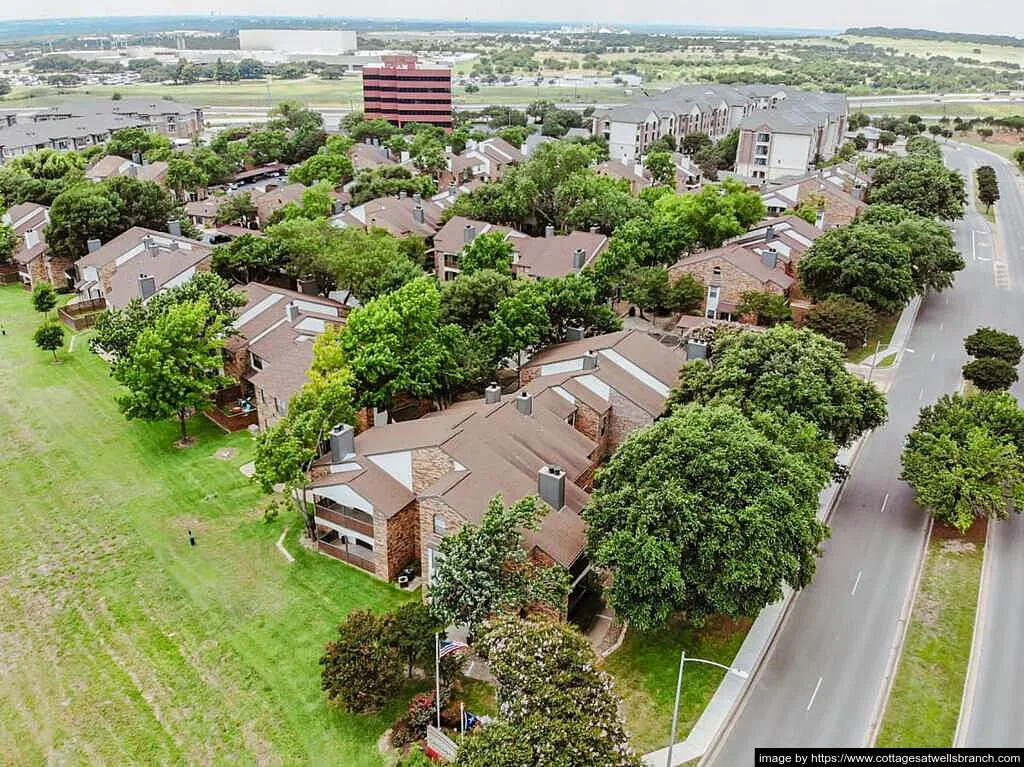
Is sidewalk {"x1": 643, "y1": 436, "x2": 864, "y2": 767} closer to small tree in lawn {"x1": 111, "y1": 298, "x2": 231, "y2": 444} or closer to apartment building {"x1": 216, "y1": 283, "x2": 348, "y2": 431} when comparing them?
apartment building {"x1": 216, "y1": 283, "x2": 348, "y2": 431}

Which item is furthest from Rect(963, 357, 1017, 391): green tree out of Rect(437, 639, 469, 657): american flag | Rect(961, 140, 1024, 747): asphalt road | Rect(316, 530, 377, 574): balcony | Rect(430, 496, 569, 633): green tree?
Rect(316, 530, 377, 574): balcony

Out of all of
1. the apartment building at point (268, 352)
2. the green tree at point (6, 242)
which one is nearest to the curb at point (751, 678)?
the apartment building at point (268, 352)

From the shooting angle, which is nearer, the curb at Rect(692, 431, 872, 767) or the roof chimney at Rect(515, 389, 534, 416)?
the curb at Rect(692, 431, 872, 767)

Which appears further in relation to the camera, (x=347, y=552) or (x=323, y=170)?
(x=323, y=170)

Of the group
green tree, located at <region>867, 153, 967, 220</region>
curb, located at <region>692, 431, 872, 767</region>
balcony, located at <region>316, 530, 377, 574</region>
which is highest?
green tree, located at <region>867, 153, 967, 220</region>

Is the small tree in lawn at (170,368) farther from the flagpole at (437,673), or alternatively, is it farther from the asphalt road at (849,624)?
the asphalt road at (849,624)

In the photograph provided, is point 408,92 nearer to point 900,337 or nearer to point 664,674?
point 900,337

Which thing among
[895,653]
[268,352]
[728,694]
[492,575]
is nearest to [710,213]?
[268,352]
